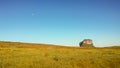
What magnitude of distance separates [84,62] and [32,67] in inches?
229

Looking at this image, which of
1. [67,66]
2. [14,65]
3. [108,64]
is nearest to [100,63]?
[108,64]

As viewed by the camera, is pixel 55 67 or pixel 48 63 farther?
pixel 48 63

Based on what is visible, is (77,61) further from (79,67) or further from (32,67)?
(32,67)

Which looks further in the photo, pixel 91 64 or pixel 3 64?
pixel 91 64

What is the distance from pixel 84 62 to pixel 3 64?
26.4 ft

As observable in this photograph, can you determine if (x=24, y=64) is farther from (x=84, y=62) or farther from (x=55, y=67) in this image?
(x=84, y=62)

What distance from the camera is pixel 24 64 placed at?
63.8 feet

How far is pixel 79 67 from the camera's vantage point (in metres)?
20.0

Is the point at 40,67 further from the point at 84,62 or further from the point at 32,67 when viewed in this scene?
the point at 84,62

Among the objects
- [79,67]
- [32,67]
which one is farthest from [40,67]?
[79,67]

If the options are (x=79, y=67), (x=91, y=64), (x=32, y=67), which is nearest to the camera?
(x=32, y=67)

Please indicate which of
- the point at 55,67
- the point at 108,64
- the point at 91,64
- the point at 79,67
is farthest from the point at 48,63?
the point at 108,64

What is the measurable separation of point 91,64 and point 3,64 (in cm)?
854

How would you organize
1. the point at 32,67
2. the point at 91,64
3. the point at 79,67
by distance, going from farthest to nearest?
the point at 91,64 < the point at 79,67 < the point at 32,67
